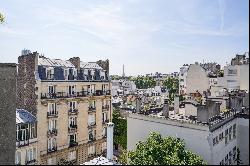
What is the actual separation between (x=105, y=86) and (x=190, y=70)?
76.0 ft

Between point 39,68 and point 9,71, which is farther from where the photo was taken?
point 39,68

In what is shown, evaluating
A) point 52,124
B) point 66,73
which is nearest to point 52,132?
point 52,124

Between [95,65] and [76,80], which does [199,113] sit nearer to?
[76,80]

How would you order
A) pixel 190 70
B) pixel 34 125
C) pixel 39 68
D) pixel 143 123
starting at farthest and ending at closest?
pixel 190 70 → pixel 39 68 → pixel 34 125 → pixel 143 123

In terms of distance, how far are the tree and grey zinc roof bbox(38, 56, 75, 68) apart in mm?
18638

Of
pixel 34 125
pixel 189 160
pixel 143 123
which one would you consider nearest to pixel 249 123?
pixel 189 160

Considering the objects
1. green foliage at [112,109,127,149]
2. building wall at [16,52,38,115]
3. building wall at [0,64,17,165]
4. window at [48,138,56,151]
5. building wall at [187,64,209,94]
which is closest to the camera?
building wall at [0,64,17,165]

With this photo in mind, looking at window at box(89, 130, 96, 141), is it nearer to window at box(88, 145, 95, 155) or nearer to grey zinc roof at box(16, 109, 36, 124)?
window at box(88, 145, 95, 155)

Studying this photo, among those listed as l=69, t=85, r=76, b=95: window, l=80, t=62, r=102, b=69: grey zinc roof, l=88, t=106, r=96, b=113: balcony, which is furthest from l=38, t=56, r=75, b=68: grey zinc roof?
l=88, t=106, r=96, b=113: balcony

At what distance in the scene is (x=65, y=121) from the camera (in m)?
28.5

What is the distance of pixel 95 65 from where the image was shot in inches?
1382

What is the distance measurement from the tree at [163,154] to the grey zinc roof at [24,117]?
15312 mm

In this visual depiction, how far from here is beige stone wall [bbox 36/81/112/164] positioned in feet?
86.1

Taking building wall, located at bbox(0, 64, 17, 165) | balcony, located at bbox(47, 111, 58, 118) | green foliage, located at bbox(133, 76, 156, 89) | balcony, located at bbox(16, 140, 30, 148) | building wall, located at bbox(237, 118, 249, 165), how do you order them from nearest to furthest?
building wall, located at bbox(237, 118, 249, 165), building wall, located at bbox(0, 64, 17, 165), balcony, located at bbox(16, 140, 30, 148), balcony, located at bbox(47, 111, 58, 118), green foliage, located at bbox(133, 76, 156, 89)
